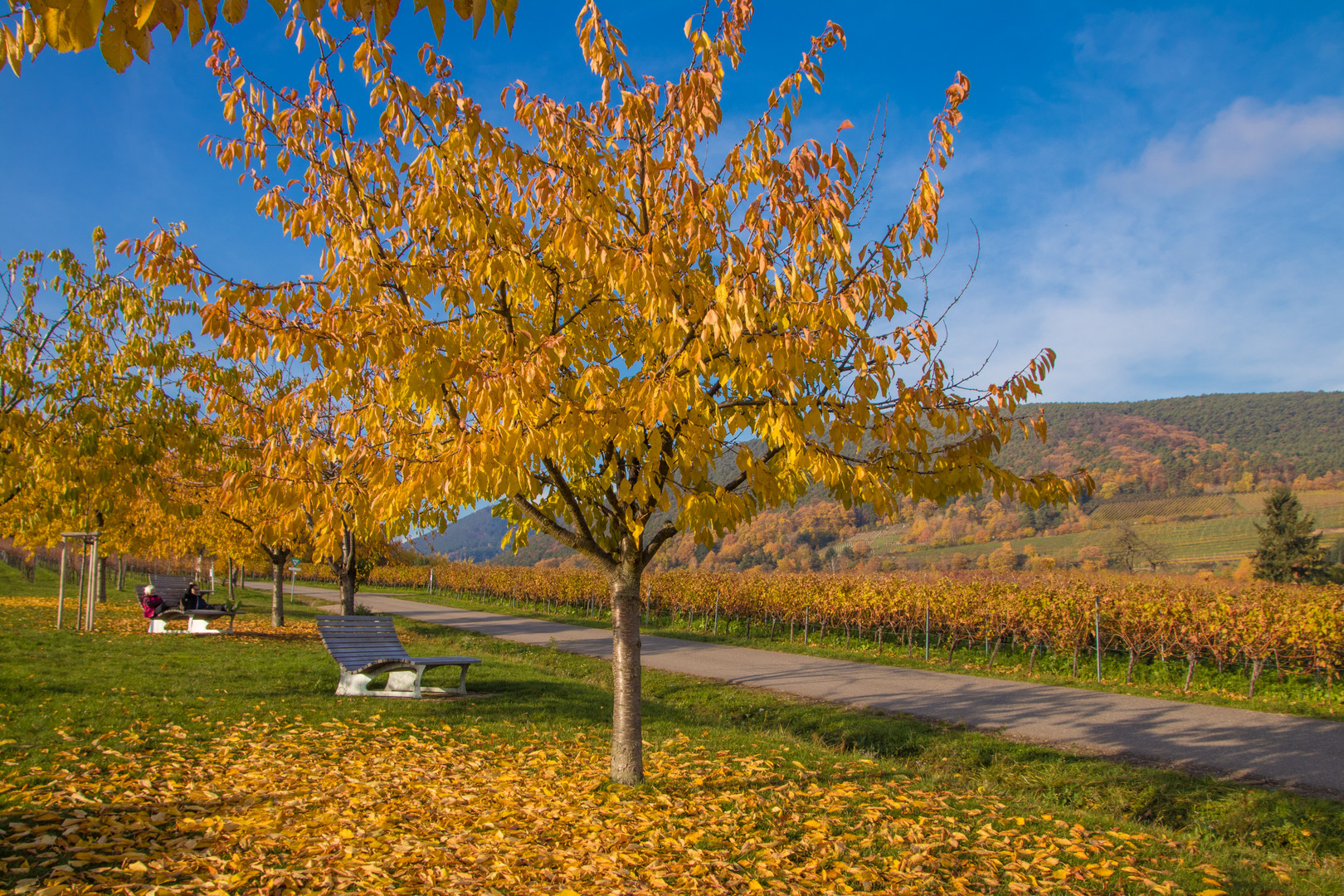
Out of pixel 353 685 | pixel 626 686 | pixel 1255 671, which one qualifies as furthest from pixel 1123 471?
pixel 626 686

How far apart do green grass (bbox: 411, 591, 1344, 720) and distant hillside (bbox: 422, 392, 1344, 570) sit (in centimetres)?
3074

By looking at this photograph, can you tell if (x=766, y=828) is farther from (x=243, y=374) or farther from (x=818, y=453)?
(x=243, y=374)

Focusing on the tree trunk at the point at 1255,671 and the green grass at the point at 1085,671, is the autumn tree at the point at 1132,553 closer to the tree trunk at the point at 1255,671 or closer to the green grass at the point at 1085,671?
the green grass at the point at 1085,671

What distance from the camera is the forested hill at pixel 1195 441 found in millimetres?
60906

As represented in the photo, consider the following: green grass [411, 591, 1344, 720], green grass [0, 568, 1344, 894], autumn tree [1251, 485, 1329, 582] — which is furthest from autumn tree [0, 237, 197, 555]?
autumn tree [1251, 485, 1329, 582]

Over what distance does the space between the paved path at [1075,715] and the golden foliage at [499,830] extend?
11.9 ft

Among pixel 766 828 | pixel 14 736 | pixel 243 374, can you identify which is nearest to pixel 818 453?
pixel 766 828

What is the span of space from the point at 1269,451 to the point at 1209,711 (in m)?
75.0

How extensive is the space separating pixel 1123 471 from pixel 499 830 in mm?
67744

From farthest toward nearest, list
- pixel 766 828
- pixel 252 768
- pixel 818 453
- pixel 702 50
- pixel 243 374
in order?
pixel 243 374 → pixel 252 768 → pixel 702 50 → pixel 766 828 → pixel 818 453

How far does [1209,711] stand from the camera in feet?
31.4

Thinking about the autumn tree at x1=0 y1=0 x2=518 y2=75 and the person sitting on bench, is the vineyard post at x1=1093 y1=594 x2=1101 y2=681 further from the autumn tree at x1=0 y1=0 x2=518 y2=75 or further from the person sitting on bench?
the person sitting on bench

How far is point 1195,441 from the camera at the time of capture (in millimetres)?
70438

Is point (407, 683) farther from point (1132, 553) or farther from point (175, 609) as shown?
point (1132, 553)
